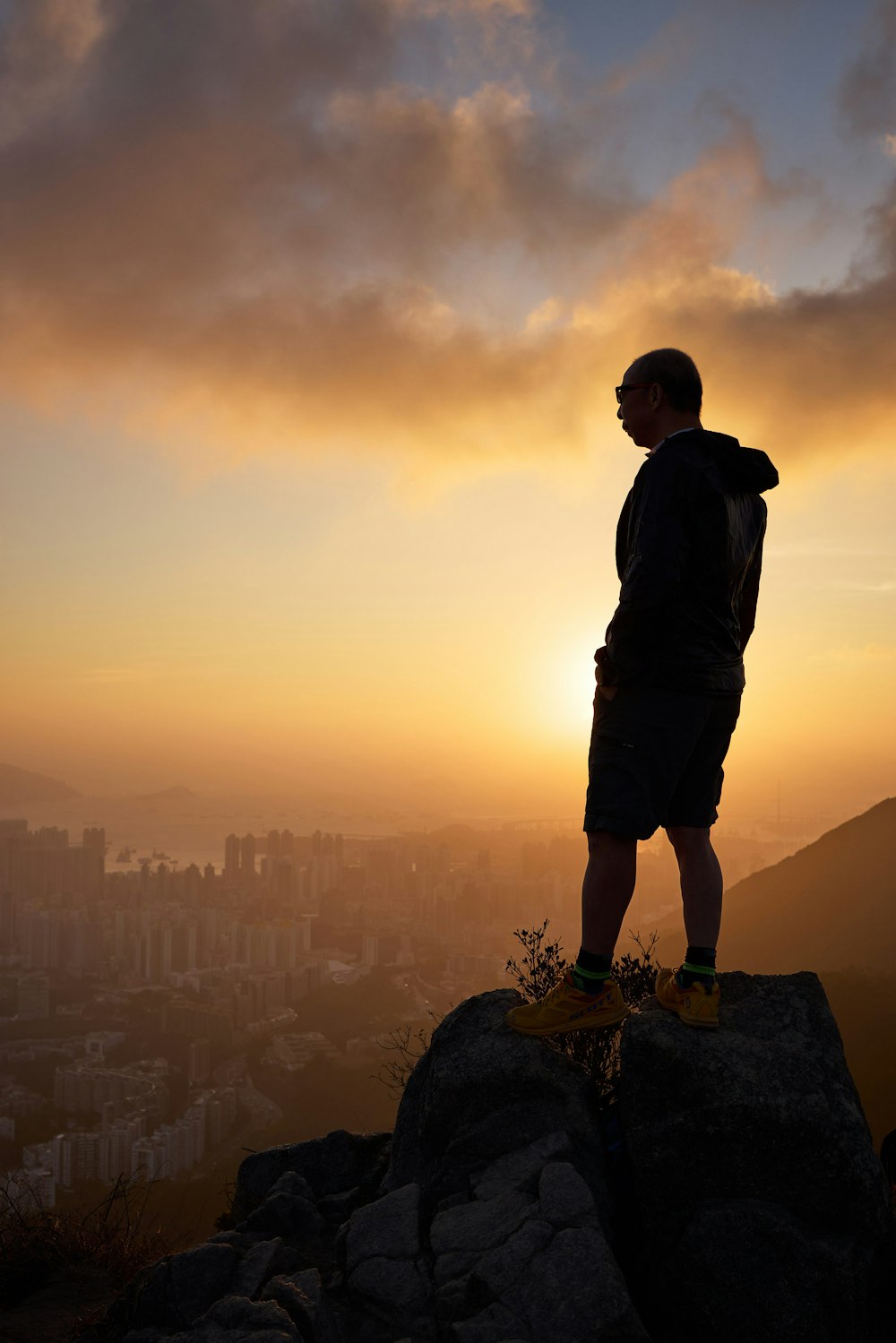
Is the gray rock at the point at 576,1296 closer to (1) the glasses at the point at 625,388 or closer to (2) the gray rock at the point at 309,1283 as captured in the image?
(2) the gray rock at the point at 309,1283

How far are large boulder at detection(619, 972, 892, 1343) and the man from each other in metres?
0.26

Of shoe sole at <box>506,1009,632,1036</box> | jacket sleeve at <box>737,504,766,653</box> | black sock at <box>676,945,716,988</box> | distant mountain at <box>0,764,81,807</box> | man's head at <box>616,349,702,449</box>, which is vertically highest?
distant mountain at <box>0,764,81,807</box>

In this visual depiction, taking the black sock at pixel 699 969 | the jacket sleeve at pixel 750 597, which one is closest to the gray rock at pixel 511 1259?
the black sock at pixel 699 969

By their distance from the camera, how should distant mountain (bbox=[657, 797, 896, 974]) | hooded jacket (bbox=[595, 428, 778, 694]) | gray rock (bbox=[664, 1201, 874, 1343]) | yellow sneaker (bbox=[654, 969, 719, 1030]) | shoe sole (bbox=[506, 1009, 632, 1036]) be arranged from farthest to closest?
distant mountain (bbox=[657, 797, 896, 974])
shoe sole (bbox=[506, 1009, 632, 1036])
yellow sneaker (bbox=[654, 969, 719, 1030])
hooded jacket (bbox=[595, 428, 778, 694])
gray rock (bbox=[664, 1201, 874, 1343])

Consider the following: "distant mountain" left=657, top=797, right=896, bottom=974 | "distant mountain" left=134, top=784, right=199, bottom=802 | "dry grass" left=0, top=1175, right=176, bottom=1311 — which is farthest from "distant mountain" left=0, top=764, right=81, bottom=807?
"dry grass" left=0, top=1175, right=176, bottom=1311

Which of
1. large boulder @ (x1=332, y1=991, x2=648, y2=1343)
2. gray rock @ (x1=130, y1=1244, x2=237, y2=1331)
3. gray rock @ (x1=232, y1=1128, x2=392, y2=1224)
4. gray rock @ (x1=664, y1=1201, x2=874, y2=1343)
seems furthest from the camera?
gray rock @ (x1=232, y1=1128, x2=392, y2=1224)

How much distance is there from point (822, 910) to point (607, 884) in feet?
97.1

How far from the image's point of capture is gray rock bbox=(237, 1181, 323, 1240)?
12.3 ft

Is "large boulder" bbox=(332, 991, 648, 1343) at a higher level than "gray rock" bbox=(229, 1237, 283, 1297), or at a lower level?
higher

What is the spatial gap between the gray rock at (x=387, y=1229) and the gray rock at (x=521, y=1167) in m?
0.29

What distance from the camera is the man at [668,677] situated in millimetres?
3473

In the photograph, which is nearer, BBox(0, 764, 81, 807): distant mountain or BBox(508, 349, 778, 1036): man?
BBox(508, 349, 778, 1036): man

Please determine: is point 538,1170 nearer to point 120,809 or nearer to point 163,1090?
point 163,1090

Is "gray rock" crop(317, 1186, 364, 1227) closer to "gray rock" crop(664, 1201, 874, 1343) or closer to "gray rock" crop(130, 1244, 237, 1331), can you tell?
"gray rock" crop(130, 1244, 237, 1331)
